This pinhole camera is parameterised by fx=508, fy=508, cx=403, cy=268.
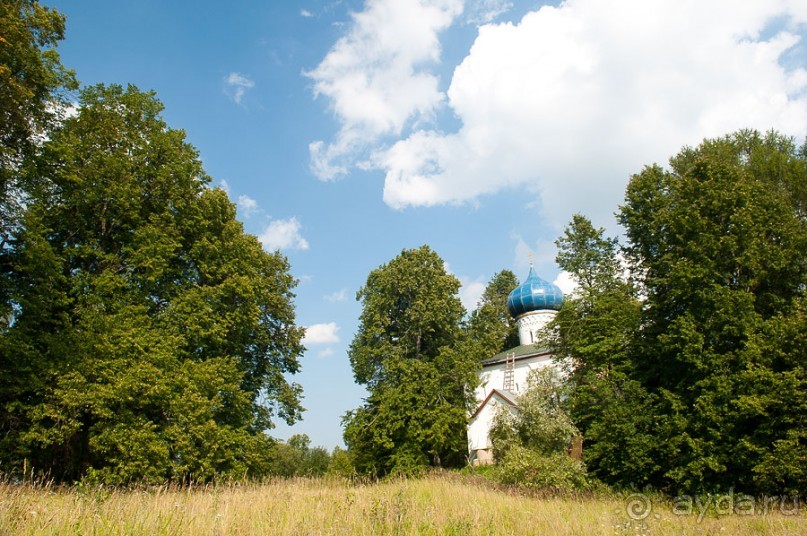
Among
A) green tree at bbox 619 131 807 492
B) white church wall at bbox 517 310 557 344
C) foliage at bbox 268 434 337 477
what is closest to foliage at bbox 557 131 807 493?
green tree at bbox 619 131 807 492

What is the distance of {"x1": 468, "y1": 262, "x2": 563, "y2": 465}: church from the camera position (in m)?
32.2

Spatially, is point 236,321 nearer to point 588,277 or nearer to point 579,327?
point 579,327

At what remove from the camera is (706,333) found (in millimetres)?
18422

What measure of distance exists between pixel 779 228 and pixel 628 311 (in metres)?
6.40

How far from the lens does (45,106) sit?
1507cm

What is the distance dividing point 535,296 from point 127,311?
104 feet

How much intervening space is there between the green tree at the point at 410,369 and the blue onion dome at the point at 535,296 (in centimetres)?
1406

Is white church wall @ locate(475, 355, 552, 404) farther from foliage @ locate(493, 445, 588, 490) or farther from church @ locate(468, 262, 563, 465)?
foliage @ locate(493, 445, 588, 490)

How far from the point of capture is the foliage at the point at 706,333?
52.7ft

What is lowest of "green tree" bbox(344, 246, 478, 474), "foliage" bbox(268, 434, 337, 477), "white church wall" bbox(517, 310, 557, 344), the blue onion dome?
"foliage" bbox(268, 434, 337, 477)

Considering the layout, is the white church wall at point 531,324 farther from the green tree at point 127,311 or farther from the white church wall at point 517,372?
the green tree at point 127,311

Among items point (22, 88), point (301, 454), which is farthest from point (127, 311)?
point (301, 454)

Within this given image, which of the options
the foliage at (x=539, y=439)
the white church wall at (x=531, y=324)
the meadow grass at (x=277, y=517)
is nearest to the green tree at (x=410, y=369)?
the foliage at (x=539, y=439)

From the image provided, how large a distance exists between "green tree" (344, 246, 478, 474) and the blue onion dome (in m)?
14.1
